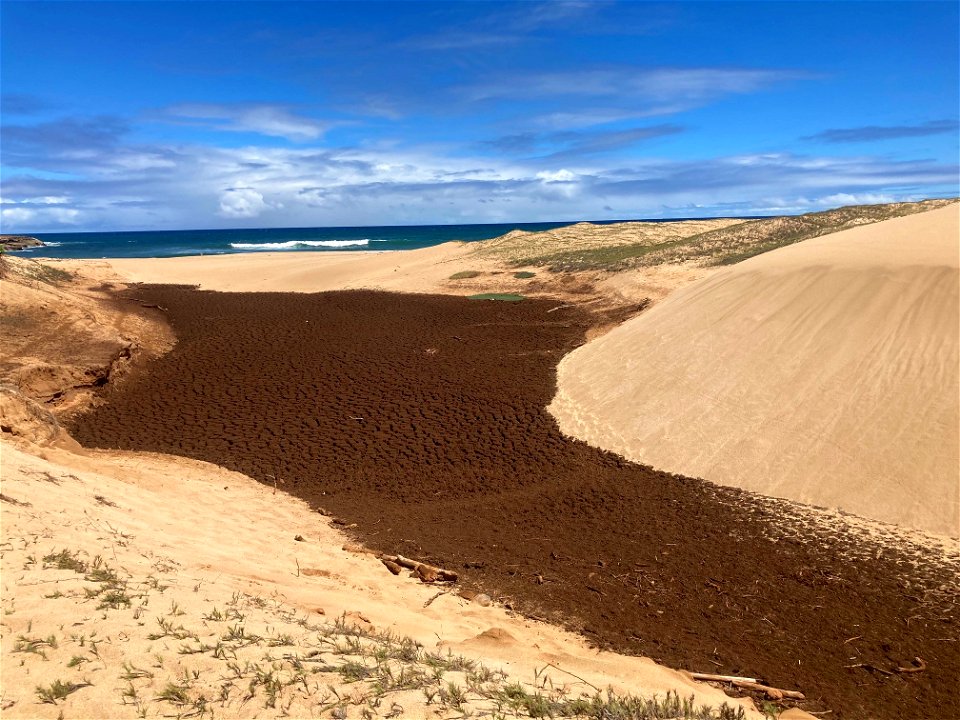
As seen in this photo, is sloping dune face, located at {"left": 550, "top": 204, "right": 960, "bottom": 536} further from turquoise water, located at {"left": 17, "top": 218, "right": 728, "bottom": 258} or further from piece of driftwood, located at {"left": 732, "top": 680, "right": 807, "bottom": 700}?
turquoise water, located at {"left": 17, "top": 218, "right": 728, "bottom": 258}

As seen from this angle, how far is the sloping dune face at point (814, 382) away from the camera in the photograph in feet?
28.4

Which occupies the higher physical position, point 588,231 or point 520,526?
point 588,231

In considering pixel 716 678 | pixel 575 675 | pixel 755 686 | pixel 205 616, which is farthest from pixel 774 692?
pixel 205 616

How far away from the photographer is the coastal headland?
235 inches

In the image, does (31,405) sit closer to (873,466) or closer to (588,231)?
(873,466)

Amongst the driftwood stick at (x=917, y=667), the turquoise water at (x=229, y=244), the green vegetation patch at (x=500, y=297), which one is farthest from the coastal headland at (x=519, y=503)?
the turquoise water at (x=229, y=244)

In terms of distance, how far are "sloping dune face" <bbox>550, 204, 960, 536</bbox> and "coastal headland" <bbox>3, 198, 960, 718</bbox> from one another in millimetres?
443

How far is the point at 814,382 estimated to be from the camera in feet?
34.3

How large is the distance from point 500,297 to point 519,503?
805 inches

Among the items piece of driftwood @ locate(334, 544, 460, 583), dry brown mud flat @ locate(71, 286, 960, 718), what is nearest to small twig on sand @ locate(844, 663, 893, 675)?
dry brown mud flat @ locate(71, 286, 960, 718)

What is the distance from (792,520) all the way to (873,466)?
153cm


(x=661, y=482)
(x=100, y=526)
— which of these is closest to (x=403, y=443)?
(x=661, y=482)

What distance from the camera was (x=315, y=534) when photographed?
28.6ft

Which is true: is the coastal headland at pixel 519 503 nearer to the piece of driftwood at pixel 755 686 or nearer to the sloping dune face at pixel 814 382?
the piece of driftwood at pixel 755 686
